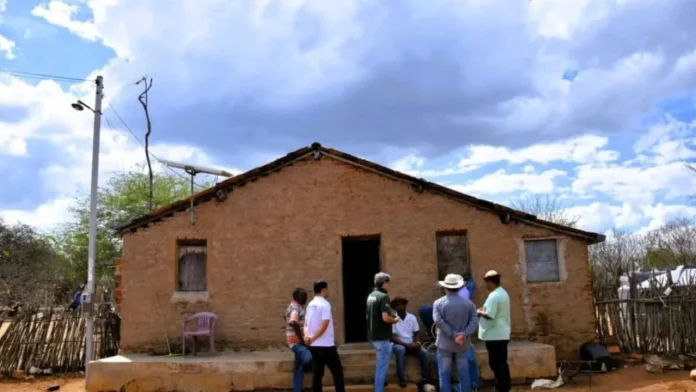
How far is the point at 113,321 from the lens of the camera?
1241 centimetres

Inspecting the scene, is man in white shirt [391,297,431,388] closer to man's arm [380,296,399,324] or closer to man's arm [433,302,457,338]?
man's arm [380,296,399,324]

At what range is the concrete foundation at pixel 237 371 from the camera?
9.57m

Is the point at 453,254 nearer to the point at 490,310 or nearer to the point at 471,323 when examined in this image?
the point at 490,310

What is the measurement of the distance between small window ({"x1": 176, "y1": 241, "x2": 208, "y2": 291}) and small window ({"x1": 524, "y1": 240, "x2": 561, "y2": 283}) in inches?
241

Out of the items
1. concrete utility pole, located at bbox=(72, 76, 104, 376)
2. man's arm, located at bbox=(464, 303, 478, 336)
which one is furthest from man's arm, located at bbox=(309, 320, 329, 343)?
concrete utility pole, located at bbox=(72, 76, 104, 376)

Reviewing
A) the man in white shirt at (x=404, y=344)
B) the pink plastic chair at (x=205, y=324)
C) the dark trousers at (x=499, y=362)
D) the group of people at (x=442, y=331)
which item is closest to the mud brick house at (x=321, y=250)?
the pink plastic chair at (x=205, y=324)

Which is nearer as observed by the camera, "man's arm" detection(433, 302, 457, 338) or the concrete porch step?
"man's arm" detection(433, 302, 457, 338)

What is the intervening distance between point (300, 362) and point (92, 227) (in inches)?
193

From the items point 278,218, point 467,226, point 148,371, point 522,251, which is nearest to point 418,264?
point 467,226

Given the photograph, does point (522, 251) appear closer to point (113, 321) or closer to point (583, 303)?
point (583, 303)

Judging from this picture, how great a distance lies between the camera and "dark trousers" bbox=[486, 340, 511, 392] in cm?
779

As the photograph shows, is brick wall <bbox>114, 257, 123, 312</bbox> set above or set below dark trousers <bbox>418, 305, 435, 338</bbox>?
above

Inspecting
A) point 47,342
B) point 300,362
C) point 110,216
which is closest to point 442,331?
point 300,362

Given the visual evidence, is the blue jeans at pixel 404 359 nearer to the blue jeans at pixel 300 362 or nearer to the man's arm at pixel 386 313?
the man's arm at pixel 386 313
